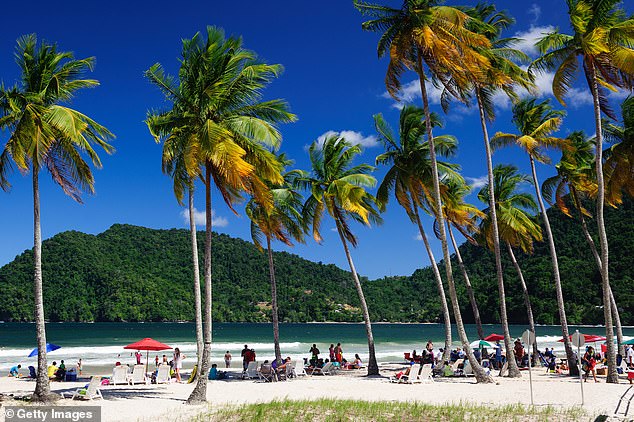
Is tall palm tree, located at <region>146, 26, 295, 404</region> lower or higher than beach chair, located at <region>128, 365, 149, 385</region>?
higher

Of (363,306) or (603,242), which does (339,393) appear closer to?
(363,306)

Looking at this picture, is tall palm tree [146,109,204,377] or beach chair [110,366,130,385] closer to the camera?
tall palm tree [146,109,204,377]

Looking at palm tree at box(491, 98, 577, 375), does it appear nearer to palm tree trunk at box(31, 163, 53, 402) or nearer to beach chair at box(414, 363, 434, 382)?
beach chair at box(414, 363, 434, 382)

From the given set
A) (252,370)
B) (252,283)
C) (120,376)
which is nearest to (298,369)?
(252,370)

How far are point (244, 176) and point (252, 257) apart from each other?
495 feet

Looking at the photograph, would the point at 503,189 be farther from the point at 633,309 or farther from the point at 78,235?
the point at 78,235

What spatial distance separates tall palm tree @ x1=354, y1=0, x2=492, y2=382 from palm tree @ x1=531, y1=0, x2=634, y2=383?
109 inches

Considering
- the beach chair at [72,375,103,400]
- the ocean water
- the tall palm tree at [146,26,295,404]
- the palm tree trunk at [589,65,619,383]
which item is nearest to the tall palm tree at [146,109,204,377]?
the tall palm tree at [146,26,295,404]

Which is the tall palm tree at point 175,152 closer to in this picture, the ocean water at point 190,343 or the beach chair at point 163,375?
the beach chair at point 163,375
